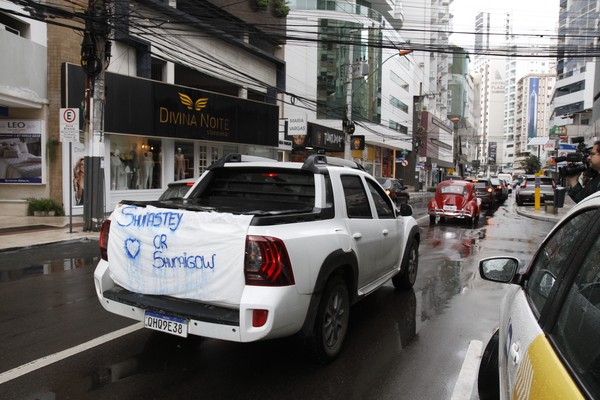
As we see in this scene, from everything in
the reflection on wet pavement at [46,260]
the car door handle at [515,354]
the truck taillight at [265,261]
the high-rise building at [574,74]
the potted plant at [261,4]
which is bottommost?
the reflection on wet pavement at [46,260]

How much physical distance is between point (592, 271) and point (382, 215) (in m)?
3.80

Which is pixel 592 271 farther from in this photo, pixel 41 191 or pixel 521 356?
pixel 41 191

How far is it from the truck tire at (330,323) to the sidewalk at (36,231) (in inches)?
331

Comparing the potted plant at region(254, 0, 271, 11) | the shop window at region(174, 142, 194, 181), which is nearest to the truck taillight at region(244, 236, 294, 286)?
the shop window at region(174, 142, 194, 181)

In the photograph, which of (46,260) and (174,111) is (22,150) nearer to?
(174,111)

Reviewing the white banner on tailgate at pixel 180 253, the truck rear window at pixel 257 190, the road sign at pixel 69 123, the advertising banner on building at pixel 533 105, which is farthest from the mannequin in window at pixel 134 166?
the advertising banner on building at pixel 533 105

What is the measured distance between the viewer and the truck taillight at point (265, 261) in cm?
332

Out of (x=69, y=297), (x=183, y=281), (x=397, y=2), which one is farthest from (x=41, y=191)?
(x=397, y=2)

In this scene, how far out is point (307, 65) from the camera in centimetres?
4069

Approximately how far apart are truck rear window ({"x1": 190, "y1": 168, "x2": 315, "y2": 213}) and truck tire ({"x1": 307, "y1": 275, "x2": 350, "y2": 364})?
985mm

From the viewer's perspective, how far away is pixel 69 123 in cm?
1156

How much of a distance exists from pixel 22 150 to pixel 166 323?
47.2 ft

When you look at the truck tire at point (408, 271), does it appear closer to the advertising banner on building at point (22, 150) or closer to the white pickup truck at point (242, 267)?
the white pickup truck at point (242, 267)

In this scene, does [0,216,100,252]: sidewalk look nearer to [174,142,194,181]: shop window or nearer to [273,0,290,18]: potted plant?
[174,142,194,181]: shop window
